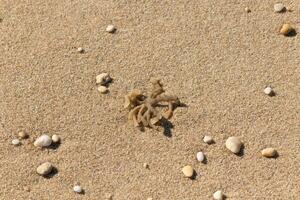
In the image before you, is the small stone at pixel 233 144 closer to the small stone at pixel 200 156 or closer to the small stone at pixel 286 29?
the small stone at pixel 200 156

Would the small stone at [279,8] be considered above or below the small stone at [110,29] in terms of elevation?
above

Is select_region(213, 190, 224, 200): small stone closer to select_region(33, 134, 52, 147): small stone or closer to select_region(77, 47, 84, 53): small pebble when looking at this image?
select_region(33, 134, 52, 147): small stone

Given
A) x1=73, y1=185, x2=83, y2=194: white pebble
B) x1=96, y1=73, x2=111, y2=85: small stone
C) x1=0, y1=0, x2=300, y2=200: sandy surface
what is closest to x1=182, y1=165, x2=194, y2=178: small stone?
x1=0, y1=0, x2=300, y2=200: sandy surface

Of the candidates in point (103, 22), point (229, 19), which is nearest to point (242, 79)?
point (229, 19)

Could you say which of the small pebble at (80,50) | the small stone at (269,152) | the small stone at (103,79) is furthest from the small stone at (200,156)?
the small pebble at (80,50)

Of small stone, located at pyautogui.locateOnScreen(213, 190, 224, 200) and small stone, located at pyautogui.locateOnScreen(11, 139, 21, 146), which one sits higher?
small stone, located at pyautogui.locateOnScreen(11, 139, 21, 146)

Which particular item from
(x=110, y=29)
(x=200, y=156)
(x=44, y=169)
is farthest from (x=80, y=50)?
(x=200, y=156)

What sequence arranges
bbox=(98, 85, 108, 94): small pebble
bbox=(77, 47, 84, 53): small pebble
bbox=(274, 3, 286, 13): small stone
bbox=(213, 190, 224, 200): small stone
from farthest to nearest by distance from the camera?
bbox=(274, 3, 286, 13): small stone < bbox=(77, 47, 84, 53): small pebble < bbox=(98, 85, 108, 94): small pebble < bbox=(213, 190, 224, 200): small stone
